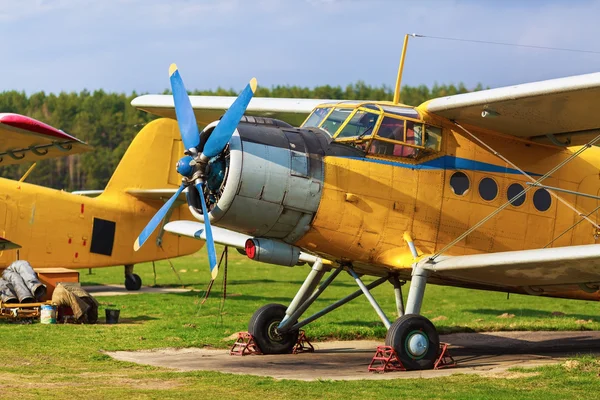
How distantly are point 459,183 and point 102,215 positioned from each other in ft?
46.7

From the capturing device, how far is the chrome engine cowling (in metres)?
11.4

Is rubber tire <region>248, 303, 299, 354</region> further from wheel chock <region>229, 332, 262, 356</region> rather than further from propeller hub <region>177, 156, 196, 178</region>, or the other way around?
propeller hub <region>177, 156, 196, 178</region>

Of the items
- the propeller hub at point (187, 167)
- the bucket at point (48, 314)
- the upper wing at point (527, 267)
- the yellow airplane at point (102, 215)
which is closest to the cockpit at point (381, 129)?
the upper wing at point (527, 267)

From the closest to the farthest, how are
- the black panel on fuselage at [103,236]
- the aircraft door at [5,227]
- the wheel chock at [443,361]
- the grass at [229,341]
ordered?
the grass at [229,341] → the wheel chock at [443,361] → the aircraft door at [5,227] → the black panel on fuselage at [103,236]

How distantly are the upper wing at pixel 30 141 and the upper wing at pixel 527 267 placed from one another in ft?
23.1

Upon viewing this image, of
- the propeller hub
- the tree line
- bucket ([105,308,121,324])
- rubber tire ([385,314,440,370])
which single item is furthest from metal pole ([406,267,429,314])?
the tree line

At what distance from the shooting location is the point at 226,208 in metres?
11.5

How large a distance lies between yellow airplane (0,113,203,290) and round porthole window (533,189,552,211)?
1294cm

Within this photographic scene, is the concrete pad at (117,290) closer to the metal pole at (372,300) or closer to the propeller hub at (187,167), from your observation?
the metal pole at (372,300)

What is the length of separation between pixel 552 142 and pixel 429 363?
3.70 metres

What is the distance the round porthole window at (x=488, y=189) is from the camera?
13.1 meters

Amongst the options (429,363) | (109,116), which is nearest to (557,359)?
(429,363)

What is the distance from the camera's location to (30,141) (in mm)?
16828

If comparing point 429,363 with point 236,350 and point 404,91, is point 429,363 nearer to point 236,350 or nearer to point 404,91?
point 236,350
